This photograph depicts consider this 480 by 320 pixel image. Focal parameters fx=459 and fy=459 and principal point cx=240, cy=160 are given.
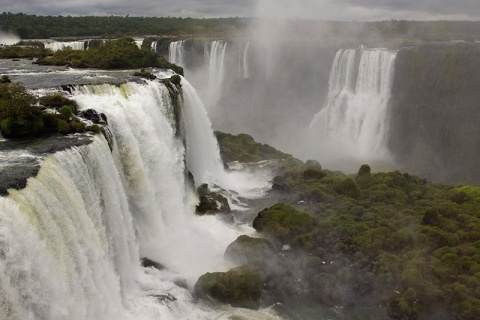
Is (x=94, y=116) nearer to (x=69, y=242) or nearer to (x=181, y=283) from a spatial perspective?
(x=69, y=242)

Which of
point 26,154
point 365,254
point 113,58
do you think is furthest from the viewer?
point 113,58

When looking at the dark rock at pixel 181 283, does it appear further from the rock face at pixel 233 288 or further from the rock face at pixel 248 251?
the rock face at pixel 248 251

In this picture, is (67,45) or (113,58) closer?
(113,58)

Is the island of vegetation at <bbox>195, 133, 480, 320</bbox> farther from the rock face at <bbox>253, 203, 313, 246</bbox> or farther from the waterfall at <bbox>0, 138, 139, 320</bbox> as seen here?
the waterfall at <bbox>0, 138, 139, 320</bbox>

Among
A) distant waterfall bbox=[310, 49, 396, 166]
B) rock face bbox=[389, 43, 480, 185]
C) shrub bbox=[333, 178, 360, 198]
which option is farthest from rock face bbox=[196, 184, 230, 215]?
rock face bbox=[389, 43, 480, 185]

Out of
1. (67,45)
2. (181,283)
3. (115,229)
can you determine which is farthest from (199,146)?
(67,45)

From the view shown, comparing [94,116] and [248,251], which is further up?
[94,116]

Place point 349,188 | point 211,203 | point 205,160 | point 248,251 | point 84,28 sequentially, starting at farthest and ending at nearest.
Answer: point 84,28 → point 205,160 → point 349,188 → point 211,203 → point 248,251
